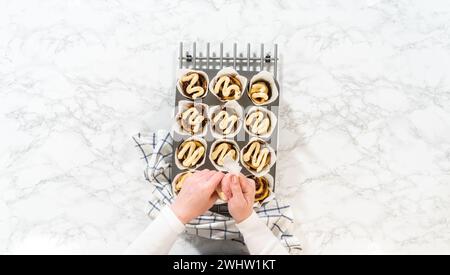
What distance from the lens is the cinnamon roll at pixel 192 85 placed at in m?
1.18

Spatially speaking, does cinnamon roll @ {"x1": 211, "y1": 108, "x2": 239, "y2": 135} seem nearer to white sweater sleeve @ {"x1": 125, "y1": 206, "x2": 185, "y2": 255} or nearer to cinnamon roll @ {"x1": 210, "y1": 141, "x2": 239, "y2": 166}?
cinnamon roll @ {"x1": 210, "y1": 141, "x2": 239, "y2": 166}

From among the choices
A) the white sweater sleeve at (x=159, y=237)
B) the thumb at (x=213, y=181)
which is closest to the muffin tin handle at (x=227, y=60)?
the thumb at (x=213, y=181)

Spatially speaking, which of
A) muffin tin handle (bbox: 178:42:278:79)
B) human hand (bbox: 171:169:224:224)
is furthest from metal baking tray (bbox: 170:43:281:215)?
human hand (bbox: 171:169:224:224)

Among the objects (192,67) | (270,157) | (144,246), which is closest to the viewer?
(144,246)

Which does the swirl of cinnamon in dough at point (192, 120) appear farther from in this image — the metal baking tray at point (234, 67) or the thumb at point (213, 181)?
the thumb at point (213, 181)

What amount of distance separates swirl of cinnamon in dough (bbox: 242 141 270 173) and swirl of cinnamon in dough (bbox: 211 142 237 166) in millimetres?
30

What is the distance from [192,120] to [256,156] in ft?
0.63

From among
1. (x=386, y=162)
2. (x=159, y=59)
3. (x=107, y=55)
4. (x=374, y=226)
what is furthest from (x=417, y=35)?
(x=107, y=55)

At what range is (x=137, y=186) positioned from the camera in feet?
4.32

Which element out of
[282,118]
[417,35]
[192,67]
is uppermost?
[417,35]

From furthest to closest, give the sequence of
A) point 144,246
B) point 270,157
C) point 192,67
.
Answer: point 192,67 → point 270,157 → point 144,246

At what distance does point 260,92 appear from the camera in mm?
1185

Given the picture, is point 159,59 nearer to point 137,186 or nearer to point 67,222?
point 137,186

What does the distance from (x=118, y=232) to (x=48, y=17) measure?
66cm
